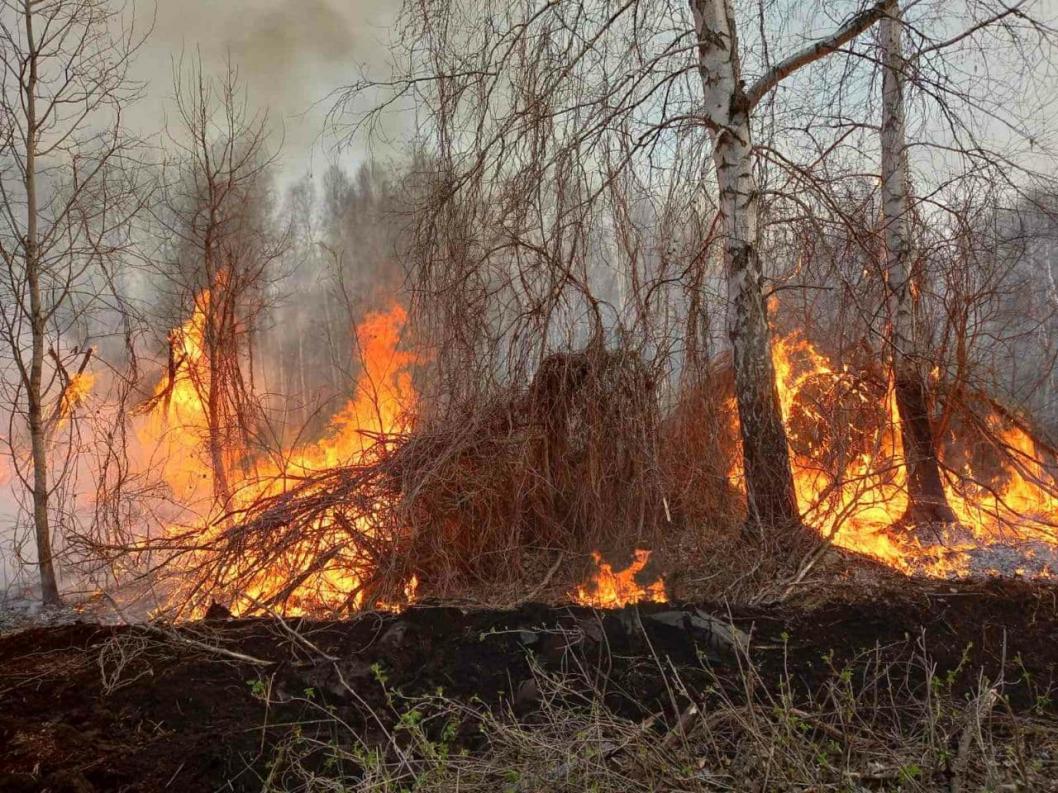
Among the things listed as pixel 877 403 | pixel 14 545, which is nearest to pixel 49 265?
pixel 14 545

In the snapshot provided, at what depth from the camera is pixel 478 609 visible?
18.6 ft

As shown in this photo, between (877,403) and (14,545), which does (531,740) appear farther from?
(14,545)

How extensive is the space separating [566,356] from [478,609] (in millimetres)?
2369

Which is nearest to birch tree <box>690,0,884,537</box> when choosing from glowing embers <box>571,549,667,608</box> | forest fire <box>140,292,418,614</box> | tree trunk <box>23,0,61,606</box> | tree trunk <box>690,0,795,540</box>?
tree trunk <box>690,0,795,540</box>

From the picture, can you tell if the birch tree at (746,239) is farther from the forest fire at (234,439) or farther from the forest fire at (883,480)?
the forest fire at (234,439)

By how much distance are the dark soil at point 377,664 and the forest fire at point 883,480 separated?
3.10ft

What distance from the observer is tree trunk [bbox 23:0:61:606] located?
25.5 feet

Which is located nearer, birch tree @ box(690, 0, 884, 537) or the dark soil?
the dark soil

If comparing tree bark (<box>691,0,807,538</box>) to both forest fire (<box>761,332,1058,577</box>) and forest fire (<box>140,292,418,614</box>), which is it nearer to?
forest fire (<box>761,332,1058,577</box>)

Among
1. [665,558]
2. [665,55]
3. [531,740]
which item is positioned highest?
[665,55]

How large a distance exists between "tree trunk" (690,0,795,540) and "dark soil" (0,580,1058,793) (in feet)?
4.09

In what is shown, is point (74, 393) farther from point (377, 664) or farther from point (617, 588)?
point (617, 588)

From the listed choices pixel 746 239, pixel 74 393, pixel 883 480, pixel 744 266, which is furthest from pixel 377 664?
pixel 74 393

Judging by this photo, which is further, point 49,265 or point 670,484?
point 49,265
